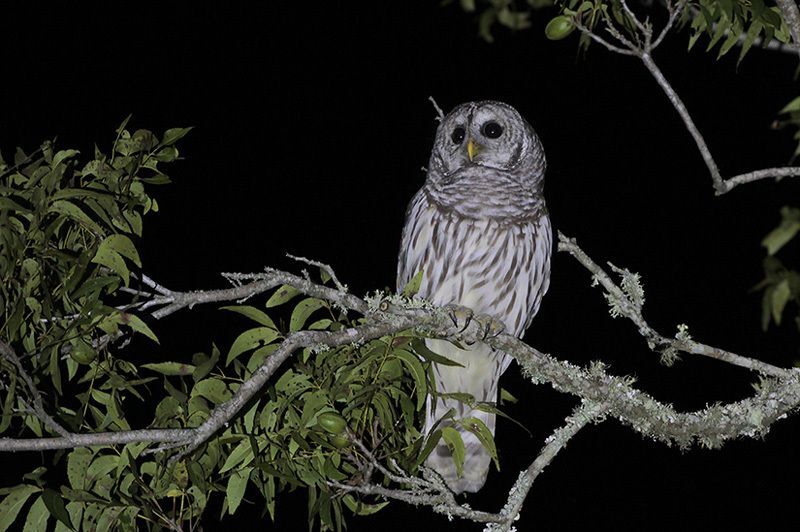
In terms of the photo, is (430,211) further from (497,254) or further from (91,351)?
(91,351)

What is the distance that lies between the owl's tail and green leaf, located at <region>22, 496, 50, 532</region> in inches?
56.7

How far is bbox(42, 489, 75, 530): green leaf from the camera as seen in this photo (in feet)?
6.58

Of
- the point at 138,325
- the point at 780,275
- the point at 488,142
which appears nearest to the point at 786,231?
the point at 780,275

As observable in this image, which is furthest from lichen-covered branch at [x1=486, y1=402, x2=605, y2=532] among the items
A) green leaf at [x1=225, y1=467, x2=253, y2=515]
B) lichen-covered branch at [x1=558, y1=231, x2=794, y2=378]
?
green leaf at [x1=225, y1=467, x2=253, y2=515]

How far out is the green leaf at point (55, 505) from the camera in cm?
201

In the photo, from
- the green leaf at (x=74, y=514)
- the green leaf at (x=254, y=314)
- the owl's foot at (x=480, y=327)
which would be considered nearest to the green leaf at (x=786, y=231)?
the owl's foot at (x=480, y=327)

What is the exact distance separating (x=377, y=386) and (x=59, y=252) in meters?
0.77

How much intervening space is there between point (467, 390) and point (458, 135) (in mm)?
950

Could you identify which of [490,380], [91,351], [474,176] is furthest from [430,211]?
[91,351]

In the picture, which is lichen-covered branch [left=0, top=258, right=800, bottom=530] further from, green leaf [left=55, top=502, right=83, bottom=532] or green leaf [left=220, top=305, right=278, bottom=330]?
green leaf [left=55, top=502, right=83, bottom=532]

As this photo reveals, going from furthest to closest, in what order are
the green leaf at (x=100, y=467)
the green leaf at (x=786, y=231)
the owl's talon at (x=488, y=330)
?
the green leaf at (x=786, y=231), the owl's talon at (x=488, y=330), the green leaf at (x=100, y=467)

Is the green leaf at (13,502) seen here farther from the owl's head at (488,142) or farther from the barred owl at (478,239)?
the owl's head at (488,142)

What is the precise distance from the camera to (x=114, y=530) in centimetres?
226

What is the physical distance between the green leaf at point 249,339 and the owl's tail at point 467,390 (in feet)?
3.75
